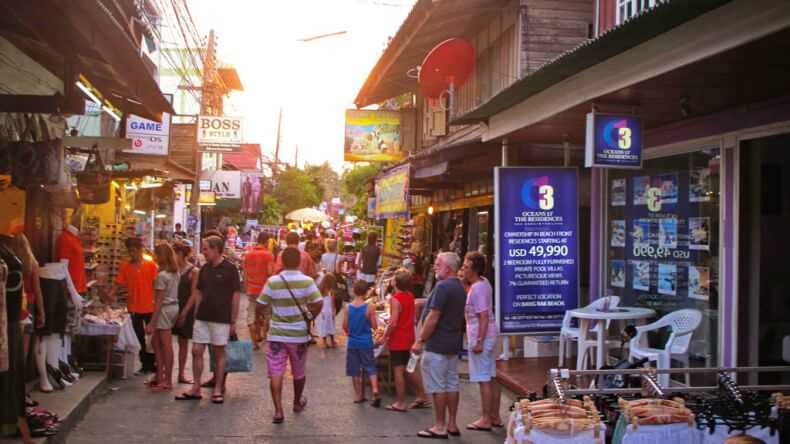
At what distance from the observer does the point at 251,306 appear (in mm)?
13398

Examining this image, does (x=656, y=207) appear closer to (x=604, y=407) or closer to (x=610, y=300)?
(x=610, y=300)

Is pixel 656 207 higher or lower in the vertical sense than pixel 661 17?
lower

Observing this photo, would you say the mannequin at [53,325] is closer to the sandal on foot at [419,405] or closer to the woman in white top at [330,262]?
the sandal on foot at [419,405]

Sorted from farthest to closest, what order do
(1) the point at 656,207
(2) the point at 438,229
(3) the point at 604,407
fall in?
(2) the point at 438,229, (1) the point at 656,207, (3) the point at 604,407

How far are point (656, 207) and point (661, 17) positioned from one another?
438 cm

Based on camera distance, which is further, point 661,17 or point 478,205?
point 478,205

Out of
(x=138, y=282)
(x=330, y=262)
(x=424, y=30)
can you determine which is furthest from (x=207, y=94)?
(x=138, y=282)

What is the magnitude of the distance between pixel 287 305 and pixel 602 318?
12.0ft

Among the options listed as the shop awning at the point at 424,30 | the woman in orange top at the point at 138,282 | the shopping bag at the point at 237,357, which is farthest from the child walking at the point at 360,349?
the shop awning at the point at 424,30

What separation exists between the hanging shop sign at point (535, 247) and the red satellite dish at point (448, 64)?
18.9ft

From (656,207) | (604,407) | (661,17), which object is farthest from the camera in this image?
(656,207)

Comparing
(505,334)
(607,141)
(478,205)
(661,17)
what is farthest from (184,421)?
(478,205)

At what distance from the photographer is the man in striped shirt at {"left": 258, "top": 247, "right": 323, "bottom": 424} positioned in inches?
314

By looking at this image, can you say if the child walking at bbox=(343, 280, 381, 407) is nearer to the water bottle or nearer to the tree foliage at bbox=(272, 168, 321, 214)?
the water bottle
